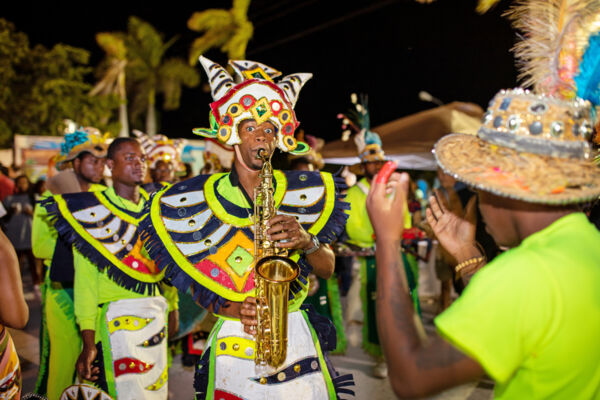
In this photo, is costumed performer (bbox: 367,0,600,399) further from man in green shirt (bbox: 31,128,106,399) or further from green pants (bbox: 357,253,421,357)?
green pants (bbox: 357,253,421,357)

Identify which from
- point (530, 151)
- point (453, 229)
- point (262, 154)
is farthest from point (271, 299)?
point (530, 151)

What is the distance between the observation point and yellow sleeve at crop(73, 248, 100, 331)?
10.7 feet

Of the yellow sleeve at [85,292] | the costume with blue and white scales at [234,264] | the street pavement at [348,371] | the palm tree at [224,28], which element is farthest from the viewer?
the palm tree at [224,28]

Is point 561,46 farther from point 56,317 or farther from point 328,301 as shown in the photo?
point 328,301

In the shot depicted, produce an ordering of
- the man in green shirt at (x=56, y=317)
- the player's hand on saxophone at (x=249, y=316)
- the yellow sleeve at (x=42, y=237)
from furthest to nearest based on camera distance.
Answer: the yellow sleeve at (x=42, y=237)
the man in green shirt at (x=56, y=317)
the player's hand on saxophone at (x=249, y=316)

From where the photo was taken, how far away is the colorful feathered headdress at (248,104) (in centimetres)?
278

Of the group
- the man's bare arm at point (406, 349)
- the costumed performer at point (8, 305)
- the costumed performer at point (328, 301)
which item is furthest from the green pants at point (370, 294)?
the man's bare arm at point (406, 349)

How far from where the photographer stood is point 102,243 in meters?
3.43

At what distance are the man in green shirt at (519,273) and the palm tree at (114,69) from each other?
2757 centimetres

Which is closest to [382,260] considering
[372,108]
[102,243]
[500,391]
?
[500,391]

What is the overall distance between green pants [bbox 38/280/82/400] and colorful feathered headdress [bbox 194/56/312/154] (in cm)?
220

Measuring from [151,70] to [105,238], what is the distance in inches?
1093

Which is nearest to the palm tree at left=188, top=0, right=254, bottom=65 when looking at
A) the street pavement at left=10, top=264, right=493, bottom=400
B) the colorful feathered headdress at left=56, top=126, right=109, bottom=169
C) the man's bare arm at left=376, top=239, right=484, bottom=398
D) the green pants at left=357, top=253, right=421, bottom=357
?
the colorful feathered headdress at left=56, top=126, right=109, bottom=169

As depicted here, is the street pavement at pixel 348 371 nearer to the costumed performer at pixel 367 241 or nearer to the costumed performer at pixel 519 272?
the costumed performer at pixel 367 241
